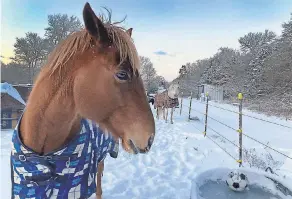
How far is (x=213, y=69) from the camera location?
31969 millimetres

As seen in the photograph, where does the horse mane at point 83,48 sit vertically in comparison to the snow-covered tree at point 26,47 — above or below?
below

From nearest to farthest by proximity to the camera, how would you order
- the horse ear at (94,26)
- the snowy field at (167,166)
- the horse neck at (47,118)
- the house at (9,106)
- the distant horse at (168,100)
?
the horse ear at (94,26)
the horse neck at (47,118)
the snowy field at (167,166)
the house at (9,106)
the distant horse at (168,100)

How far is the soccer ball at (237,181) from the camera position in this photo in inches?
91.0

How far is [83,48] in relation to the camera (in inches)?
47.8

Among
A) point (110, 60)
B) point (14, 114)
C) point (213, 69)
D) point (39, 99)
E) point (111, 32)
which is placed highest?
point (213, 69)

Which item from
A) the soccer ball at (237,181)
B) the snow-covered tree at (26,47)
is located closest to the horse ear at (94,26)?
the soccer ball at (237,181)

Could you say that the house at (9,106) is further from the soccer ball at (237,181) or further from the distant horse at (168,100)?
the soccer ball at (237,181)

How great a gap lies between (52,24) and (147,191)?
421 inches

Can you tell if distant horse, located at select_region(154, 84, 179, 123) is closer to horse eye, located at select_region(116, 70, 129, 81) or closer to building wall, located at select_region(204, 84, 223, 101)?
horse eye, located at select_region(116, 70, 129, 81)

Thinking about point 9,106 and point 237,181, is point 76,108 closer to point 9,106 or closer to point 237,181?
point 237,181

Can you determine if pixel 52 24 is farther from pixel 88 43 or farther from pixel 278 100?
pixel 278 100

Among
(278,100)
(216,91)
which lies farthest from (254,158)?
(216,91)

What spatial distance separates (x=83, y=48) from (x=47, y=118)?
46 centimetres

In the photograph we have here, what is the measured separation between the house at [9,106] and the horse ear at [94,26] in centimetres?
676
